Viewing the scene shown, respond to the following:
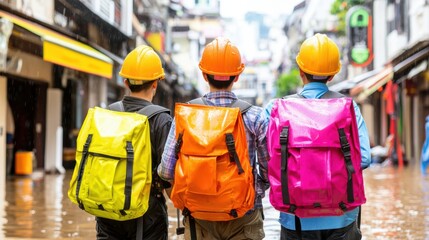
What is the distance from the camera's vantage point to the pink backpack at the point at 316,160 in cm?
324

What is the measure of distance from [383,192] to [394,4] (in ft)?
63.9

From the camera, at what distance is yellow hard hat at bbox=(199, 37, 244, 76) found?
3.65 m

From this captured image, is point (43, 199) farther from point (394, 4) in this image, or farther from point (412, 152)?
point (394, 4)

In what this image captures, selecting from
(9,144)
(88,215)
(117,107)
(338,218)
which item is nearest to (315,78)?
(338,218)

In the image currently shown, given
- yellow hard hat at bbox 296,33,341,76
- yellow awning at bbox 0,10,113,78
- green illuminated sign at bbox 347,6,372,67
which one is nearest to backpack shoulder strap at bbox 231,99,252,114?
yellow hard hat at bbox 296,33,341,76

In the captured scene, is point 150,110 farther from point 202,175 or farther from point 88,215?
point 88,215

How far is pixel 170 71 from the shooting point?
40.7 meters

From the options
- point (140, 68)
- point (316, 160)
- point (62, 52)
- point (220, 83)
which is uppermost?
point (62, 52)

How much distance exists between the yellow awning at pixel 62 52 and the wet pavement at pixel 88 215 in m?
2.60

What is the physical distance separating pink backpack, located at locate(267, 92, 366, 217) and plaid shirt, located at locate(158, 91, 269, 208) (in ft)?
0.53

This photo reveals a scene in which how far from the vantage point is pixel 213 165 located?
324 centimetres

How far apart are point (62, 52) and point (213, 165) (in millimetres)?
11326

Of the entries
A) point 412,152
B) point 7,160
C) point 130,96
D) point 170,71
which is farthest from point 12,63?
point 170,71

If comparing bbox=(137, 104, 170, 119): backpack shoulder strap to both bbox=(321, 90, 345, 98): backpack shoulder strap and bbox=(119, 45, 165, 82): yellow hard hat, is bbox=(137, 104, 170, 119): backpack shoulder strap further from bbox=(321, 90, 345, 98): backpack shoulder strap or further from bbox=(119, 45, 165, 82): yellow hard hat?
bbox=(321, 90, 345, 98): backpack shoulder strap
